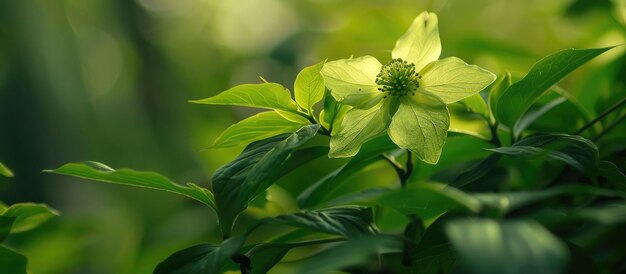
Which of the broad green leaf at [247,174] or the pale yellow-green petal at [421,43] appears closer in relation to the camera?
the broad green leaf at [247,174]

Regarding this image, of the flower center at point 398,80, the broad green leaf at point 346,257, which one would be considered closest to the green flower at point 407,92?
the flower center at point 398,80

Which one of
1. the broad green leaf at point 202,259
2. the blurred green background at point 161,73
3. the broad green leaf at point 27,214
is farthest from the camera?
the blurred green background at point 161,73

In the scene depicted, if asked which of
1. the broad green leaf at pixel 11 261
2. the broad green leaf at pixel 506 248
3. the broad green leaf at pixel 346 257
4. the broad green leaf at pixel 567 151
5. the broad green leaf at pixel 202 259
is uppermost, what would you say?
the broad green leaf at pixel 506 248

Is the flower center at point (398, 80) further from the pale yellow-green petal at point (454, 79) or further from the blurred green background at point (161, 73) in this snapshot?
the blurred green background at point (161, 73)

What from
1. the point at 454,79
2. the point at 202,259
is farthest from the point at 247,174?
the point at 454,79

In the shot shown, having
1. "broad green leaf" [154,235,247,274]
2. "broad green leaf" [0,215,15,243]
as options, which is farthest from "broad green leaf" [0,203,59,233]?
"broad green leaf" [154,235,247,274]

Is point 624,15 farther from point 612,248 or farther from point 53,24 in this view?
point 53,24

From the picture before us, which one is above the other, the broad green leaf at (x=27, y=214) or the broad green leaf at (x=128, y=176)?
the broad green leaf at (x=128, y=176)

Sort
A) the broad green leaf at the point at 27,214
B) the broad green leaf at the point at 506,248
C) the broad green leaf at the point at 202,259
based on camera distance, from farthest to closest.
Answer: the broad green leaf at the point at 27,214 → the broad green leaf at the point at 202,259 → the broad green leaf at the point at 506,248
